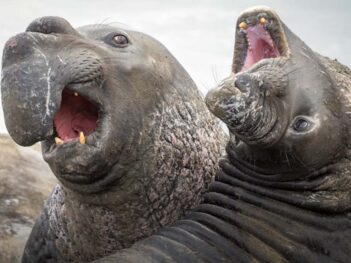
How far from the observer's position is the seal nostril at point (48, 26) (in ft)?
23.6

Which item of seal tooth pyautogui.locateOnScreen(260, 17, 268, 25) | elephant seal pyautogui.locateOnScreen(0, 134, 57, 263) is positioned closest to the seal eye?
A: seal tooth pyautogui.locateOnScreen(260, 17, 268, 25)

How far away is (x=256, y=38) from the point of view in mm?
6816

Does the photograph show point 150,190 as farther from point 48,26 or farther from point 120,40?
point 48,26

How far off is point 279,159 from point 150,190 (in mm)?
1264

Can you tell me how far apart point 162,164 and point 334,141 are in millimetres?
1484

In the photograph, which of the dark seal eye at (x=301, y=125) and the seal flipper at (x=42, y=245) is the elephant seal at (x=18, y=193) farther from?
the dark seal eye at (x=301, y=125)

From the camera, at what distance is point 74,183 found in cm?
737

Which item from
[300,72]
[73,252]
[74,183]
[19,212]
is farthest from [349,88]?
[19,212]

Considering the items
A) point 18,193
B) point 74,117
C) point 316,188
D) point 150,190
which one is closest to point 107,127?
point 74,117

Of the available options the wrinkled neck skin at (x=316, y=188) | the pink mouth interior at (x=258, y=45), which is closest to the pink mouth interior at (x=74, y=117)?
the pink mouth interior at (x=258, y=45)

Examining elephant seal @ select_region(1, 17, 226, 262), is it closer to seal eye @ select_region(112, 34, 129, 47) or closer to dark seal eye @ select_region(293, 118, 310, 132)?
seal eye @ select_region(112, 34, 129, 47)

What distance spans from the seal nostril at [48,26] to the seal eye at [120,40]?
0.48m

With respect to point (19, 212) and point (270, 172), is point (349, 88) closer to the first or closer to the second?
point (270, 172)

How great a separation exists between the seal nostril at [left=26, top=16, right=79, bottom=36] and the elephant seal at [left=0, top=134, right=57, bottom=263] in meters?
2.94
